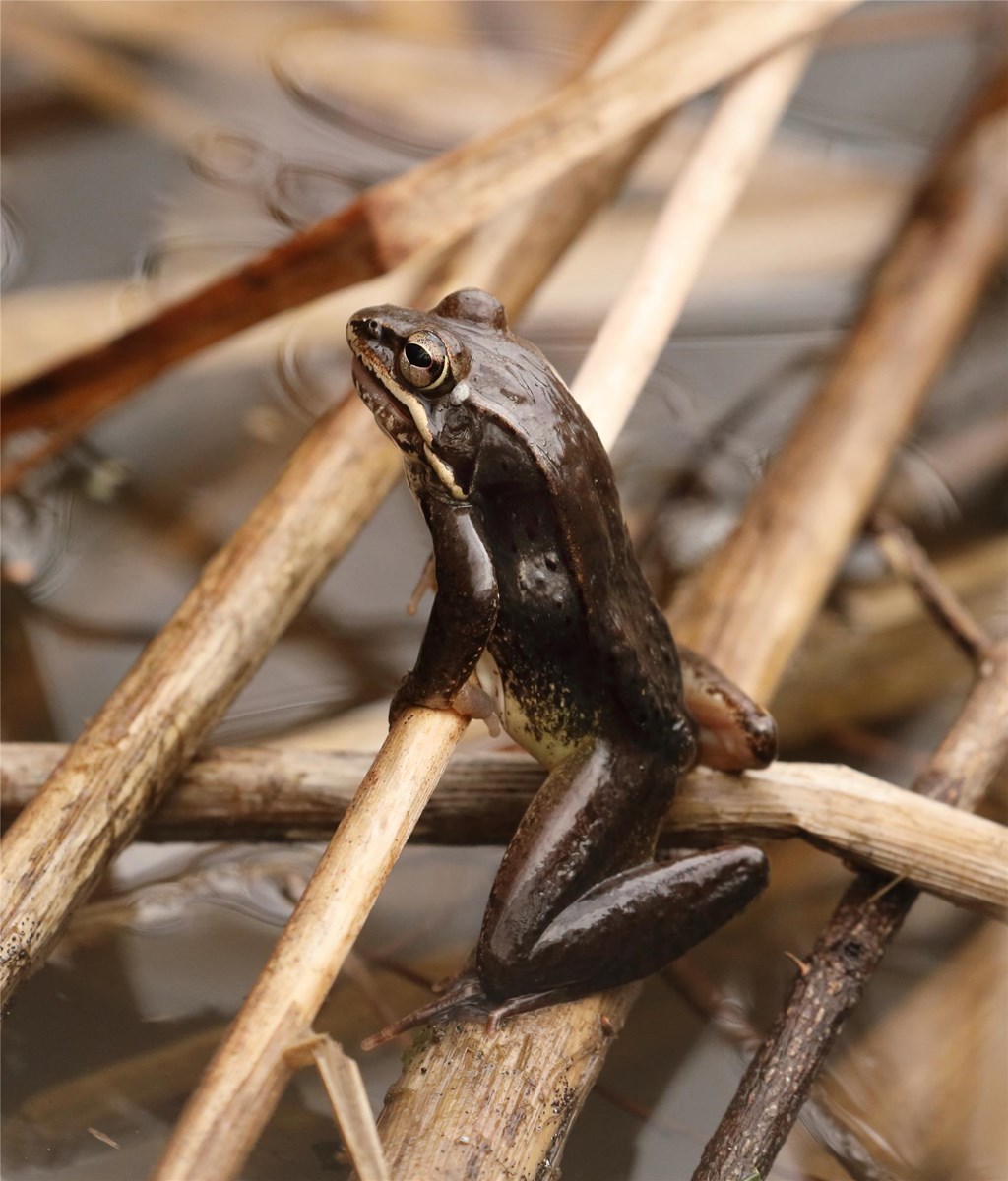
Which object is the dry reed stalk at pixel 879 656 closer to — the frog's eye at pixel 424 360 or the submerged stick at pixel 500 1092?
the submerged stick at pixel 500 1092

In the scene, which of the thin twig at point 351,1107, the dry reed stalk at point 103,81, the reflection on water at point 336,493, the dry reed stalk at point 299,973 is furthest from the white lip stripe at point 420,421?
the dry reed stalk at point 103,81

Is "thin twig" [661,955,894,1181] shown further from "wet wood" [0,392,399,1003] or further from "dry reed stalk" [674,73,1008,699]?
"wet wood" [0,392,399,1003]

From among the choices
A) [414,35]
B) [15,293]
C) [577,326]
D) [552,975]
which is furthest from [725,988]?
[414,35]

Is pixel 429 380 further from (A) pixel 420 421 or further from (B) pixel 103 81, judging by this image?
(B) pixel 103 81

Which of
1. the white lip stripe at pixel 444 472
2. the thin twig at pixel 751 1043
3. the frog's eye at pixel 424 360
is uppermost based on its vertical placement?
the frog's eye at pixel 424 360

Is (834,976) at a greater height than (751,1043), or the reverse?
(834,976)

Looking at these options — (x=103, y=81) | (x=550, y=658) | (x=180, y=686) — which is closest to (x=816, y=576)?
(x=550, y=658)

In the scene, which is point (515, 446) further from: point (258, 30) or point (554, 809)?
point (258, 30)
